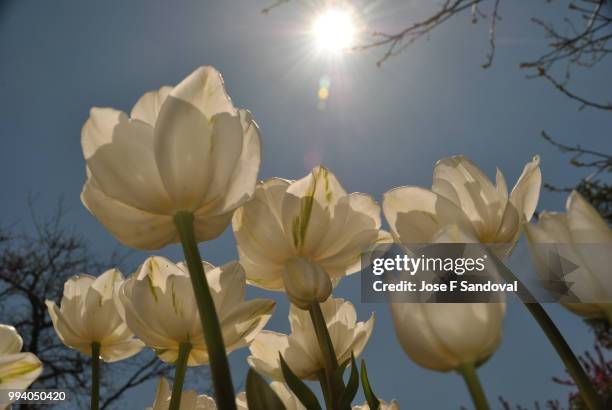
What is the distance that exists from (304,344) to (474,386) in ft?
1.13

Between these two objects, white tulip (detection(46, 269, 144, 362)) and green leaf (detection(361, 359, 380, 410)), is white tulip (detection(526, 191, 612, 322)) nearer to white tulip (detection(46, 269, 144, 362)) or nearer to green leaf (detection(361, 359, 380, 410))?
green leaf (detection(361, 359, 380, 410))

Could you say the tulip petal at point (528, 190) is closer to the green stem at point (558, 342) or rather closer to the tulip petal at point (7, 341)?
the green stem at point (558, 342)

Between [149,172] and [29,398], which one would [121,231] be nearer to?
[149,172]

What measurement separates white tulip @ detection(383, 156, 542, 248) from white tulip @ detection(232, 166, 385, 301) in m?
0.05

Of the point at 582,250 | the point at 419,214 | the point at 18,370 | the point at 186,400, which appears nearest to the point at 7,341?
the point at 18,370

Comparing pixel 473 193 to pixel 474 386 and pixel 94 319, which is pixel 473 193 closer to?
pixel 474 386

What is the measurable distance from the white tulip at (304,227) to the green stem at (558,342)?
6.8 inches

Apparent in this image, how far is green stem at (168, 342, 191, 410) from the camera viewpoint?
464mm

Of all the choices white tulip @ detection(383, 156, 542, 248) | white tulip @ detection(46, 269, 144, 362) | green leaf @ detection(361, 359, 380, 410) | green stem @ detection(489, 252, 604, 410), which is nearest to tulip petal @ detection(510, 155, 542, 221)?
white tulip @ detection(383, 156, 542, 248)

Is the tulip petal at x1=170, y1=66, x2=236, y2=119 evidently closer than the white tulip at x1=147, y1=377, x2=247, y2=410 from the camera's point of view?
Yes

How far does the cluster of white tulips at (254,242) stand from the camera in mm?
370

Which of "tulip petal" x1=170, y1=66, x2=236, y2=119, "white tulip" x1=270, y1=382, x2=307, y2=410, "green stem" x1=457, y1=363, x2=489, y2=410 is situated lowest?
"green stem" x1=457, y1=363, x2=489, y2=410

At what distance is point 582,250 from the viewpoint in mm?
430

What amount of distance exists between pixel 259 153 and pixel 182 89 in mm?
86
